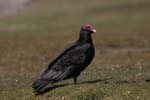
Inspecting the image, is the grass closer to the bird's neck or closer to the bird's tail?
the bird's tail

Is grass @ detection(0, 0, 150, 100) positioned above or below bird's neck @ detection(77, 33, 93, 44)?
below

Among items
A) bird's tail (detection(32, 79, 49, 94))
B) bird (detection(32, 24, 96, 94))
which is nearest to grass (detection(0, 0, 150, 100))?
bird's tail (detection(32, 79, 49, 94))

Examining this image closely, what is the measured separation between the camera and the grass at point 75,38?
1809 centimetres

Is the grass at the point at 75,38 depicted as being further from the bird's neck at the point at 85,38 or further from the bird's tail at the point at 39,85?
the bird's neck at the point at 85,38

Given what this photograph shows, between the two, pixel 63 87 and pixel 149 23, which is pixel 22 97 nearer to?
pixel 63 87

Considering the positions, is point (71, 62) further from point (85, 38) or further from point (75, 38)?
point (75, 38)

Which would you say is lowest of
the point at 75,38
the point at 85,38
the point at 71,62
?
the point at 75,38

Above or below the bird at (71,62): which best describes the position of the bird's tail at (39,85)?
below

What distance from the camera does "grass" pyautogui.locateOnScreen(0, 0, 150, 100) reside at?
18.1 meters

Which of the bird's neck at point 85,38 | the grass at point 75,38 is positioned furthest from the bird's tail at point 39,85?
the bird's neck at point 85,38

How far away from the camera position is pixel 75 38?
145 feet

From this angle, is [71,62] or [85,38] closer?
[71,62]

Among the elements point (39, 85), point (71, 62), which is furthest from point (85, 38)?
point (39, 85)

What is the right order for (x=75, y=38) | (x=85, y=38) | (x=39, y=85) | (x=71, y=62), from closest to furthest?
(x=39, y=85), (x=71, y=62), (x=85, y=38), (x=75, y=38)
